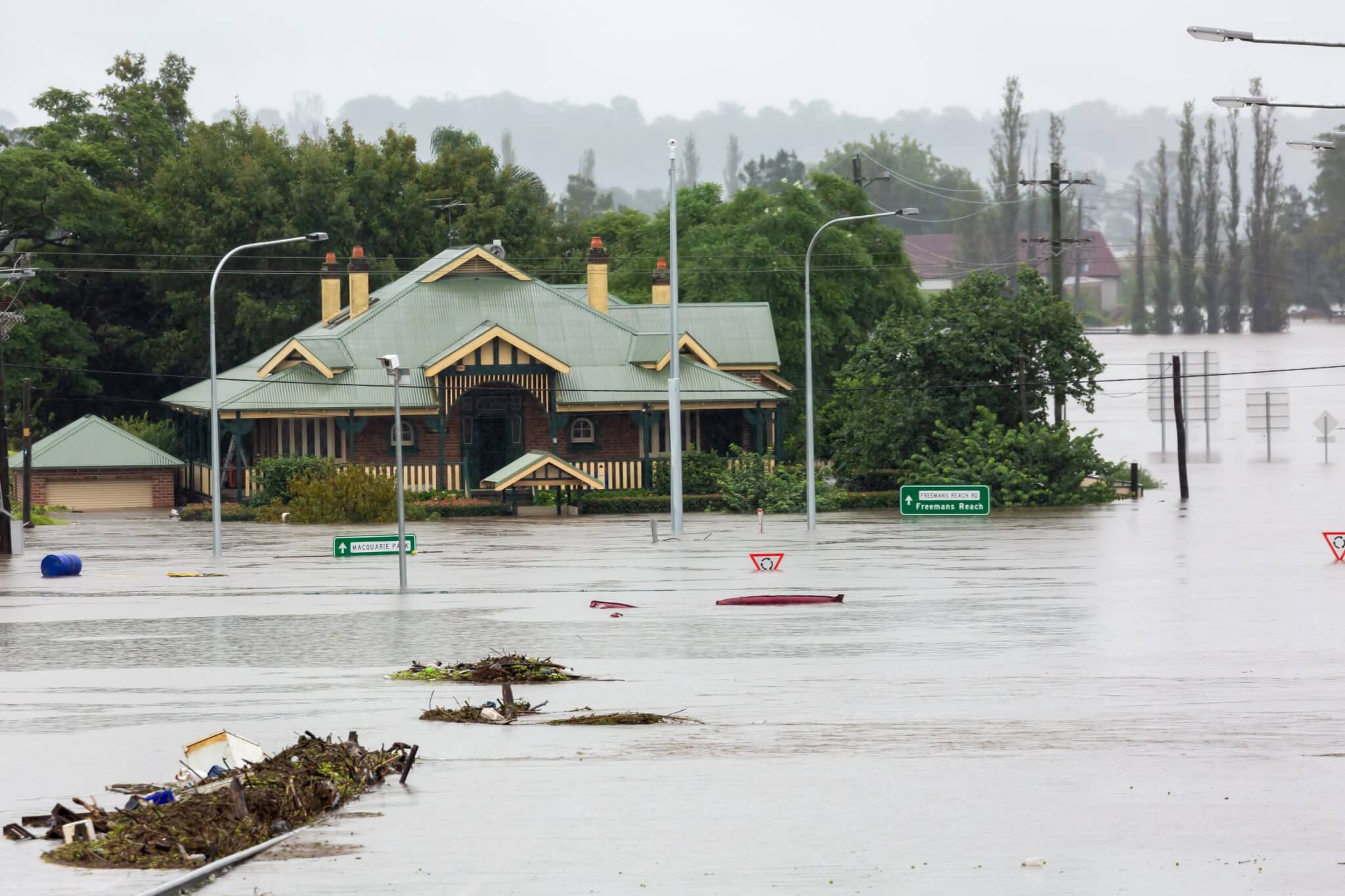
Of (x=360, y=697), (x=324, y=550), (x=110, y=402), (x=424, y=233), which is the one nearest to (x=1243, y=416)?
(x=424, y=233)

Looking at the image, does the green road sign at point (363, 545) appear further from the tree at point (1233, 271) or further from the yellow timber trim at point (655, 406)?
the tree at point (1233, 271)

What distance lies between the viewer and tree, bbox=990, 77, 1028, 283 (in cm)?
13150

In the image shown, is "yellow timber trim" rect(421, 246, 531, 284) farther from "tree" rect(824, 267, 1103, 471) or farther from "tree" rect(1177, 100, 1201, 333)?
"tree" rect(1177, 100, 1201, 333)

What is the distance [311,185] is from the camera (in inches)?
3127

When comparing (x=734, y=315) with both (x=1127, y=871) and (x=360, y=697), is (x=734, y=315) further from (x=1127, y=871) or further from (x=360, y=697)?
(x=1127, y=871)

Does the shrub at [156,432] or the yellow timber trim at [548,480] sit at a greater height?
the shrub at [156,432]

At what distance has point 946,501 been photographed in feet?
192

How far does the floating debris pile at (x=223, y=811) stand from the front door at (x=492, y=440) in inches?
2081

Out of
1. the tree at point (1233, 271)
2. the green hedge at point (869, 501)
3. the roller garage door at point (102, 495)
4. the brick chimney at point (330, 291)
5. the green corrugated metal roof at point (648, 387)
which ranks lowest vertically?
the green hedge at point (869, 501)

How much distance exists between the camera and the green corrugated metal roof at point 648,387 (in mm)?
65625

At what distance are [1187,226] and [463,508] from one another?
229 feet

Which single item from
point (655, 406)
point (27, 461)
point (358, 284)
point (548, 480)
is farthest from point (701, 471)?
point (27, 461)

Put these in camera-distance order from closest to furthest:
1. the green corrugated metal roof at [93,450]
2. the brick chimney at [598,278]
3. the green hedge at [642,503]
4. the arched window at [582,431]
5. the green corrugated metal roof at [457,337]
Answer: the green hedge at [642,503], the green corrugated metal roof at [457,337], the arched window at [582,431], the green corrugated metal roof at [93,450], the brick chimney at [598,278]

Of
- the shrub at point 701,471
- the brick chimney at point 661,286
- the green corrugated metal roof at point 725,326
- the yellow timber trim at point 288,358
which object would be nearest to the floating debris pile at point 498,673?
the shrub at point 701,471
